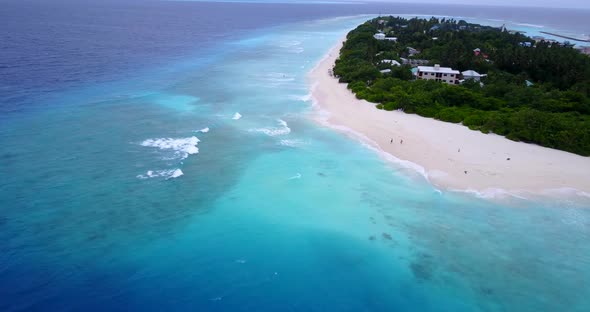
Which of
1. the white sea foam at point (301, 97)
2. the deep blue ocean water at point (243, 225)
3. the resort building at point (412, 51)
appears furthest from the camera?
the resort building at point (412, 51)

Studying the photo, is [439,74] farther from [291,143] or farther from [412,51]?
[291,143]

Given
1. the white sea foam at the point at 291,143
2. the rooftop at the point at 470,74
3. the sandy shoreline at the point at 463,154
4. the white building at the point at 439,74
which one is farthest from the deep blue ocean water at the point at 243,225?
the rooftop at the point at 470,74

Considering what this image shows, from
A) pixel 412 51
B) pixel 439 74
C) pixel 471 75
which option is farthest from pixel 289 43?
pixel 471 75

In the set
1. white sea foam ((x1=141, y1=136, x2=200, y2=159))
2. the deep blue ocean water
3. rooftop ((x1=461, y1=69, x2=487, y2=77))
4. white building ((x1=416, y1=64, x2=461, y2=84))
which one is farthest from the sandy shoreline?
rooftop ((x1=461, y1=69, x2=487, y2=77))

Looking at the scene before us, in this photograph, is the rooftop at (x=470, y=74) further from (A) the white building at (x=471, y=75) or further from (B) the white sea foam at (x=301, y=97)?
(B) the white sea foam at (x=301, y=97)

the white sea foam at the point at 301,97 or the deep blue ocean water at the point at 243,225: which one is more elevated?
the white sea foam at the point at 301,97

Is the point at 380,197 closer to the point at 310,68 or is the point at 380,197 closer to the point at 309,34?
the point at 310,68

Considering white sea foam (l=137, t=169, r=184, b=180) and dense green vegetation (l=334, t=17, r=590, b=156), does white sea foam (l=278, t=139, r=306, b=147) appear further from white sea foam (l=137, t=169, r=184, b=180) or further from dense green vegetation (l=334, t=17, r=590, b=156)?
dense green vegetation (l=334, t=17, r=590, b=156)
